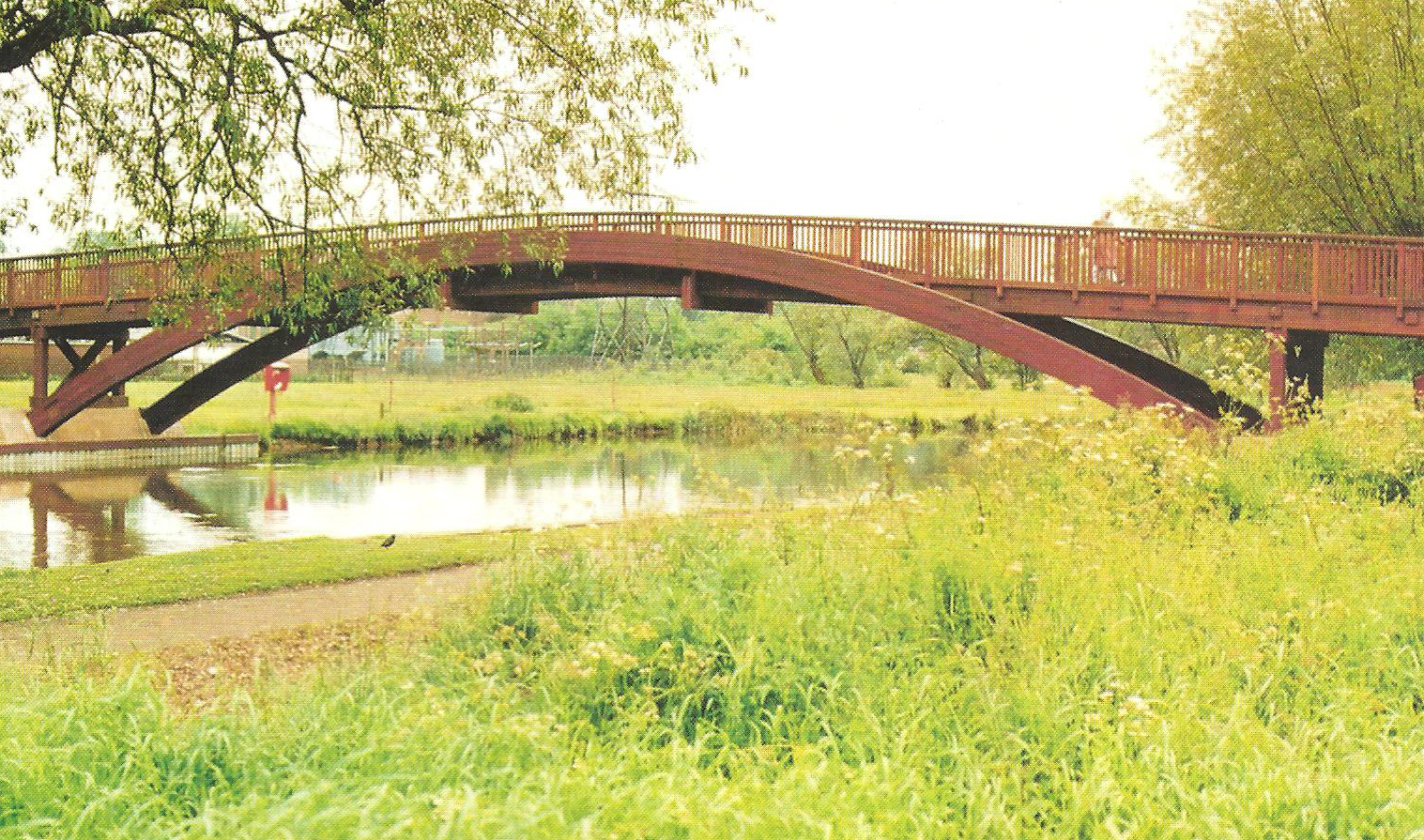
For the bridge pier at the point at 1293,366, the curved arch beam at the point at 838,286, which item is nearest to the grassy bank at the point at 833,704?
the bridge pier at the point at 1293,366

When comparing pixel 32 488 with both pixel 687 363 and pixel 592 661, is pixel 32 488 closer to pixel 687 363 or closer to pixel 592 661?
pixel 592 661

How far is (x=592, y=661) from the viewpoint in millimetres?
6078

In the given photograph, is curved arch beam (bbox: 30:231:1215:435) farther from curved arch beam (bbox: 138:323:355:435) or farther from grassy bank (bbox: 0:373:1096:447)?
grassy bank (bbox: 0:373:1096:447)

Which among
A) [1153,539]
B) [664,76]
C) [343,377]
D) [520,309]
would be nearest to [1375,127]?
[520,309]

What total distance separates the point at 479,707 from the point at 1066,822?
224cm

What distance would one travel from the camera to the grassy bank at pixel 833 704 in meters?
4.78

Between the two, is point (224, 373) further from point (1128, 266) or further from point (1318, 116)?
point (1318, 116)

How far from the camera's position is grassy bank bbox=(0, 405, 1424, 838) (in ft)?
15.7

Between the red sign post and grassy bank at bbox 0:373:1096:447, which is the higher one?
the red sign post

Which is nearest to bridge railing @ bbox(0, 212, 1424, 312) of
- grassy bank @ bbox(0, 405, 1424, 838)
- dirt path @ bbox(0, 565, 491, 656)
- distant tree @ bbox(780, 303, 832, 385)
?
dirt path @ bbox(0, 565, 491, 656)

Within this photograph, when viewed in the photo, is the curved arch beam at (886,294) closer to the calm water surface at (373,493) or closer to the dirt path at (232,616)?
the calm water surface at (373,493)

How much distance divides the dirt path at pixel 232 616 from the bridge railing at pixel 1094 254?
563 cm

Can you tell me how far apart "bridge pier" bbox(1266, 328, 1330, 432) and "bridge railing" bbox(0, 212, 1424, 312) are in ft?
2.76

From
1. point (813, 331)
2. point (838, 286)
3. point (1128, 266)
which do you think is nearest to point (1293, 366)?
point (1128, 266)
